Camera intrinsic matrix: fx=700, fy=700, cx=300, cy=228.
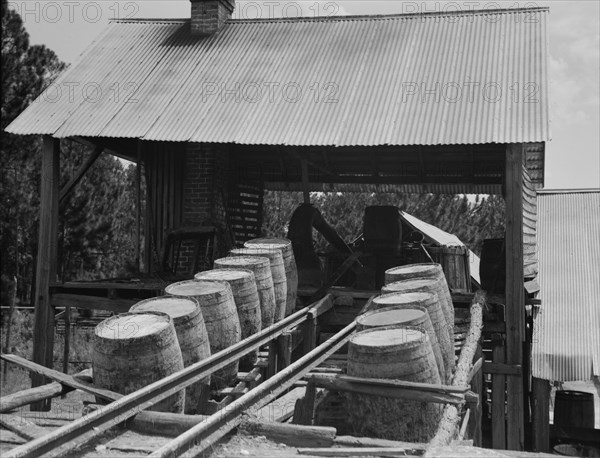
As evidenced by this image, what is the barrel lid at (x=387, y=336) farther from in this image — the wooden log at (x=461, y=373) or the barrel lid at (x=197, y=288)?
the barrel lid at (x=197, y=288)

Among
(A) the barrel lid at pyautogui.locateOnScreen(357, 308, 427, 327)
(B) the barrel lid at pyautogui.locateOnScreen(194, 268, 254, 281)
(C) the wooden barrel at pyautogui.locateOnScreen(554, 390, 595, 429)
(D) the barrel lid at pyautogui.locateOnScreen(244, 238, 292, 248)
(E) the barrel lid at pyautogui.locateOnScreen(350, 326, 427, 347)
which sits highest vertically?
(D) the barrel lid at pyautogui.locateOnScreen(244, 238, 292, 248)

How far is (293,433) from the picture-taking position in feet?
16.2

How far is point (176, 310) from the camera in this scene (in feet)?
23.4

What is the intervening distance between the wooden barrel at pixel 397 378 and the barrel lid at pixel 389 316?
582mm

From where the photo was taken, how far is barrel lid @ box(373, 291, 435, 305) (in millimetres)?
7504

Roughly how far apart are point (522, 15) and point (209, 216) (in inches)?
285

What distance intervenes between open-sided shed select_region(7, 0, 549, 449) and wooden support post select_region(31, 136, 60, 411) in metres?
0.02

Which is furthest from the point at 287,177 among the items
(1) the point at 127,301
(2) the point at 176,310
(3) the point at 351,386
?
(3) the point at 351,386

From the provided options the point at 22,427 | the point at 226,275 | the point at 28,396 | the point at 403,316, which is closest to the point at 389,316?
the point at 403,316

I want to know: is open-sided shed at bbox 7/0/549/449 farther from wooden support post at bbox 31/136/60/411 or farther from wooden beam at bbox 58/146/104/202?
wooden beam at bbox 58/146/104/202

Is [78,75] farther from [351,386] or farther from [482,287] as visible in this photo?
[351,386]

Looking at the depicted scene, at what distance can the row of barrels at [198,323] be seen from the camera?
6.05 metres

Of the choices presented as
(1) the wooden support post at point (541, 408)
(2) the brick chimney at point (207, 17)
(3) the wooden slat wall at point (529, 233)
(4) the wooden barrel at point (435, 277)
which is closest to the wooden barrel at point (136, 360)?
(4) the wooden barrel at point (435, 277)

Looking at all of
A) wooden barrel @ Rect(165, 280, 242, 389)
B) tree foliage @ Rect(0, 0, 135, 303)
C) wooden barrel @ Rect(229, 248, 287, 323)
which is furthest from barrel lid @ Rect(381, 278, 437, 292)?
tree foliage @ Rect(0, 0, 135, 303)
